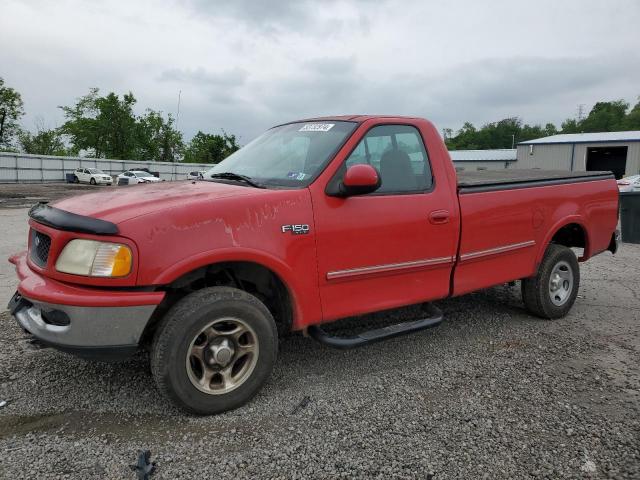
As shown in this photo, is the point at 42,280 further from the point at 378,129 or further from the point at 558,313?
the point at 558,313

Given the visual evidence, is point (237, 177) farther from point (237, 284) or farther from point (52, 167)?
point (52, 167)

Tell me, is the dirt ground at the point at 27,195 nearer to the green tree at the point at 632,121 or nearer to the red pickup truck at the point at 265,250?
the red pickup truck at the point at 265,250

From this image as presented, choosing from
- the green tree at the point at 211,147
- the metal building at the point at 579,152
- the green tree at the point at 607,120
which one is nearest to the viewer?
the metal building at the point at 579,152

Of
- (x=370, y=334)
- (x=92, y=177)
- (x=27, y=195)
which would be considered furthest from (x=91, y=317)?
(x=92, y=177)

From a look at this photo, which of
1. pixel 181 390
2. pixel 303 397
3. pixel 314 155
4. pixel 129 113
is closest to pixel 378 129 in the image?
pixel 314 155

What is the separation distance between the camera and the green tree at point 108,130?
59125 mm

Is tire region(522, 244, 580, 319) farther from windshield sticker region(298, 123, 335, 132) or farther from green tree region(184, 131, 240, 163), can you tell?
green tree region(184, 131, 240, 163)

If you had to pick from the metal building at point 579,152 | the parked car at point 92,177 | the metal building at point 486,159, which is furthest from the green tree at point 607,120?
the parked car at point 92,177

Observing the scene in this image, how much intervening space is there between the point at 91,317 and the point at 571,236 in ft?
16.1

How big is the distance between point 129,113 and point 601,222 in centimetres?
6271

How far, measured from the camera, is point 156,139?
66.9 m

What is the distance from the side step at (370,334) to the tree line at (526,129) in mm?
94331

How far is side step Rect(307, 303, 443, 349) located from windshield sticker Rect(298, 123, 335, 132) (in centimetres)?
153

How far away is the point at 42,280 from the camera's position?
9.55 feet
